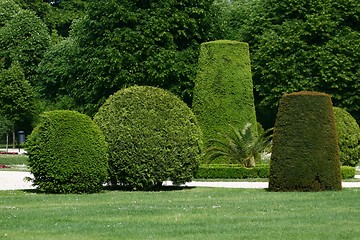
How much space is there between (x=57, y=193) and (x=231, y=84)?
10709 mm

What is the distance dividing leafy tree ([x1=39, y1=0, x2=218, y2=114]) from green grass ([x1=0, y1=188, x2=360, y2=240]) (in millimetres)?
22425

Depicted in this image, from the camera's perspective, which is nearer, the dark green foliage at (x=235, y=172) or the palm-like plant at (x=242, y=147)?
the dark green foliage at (x=235, y=172)

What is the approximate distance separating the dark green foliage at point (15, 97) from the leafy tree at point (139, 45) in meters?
6.45

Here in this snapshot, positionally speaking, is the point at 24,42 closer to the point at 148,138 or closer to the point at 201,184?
the point at 201,184

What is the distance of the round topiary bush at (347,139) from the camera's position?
95.8 ft

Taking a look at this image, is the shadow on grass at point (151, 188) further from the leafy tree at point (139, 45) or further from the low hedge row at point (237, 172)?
the leafy tree at point (139, 45)

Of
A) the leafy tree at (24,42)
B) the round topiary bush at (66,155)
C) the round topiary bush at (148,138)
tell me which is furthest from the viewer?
the leafy tree at (24,42)

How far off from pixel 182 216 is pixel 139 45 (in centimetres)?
2843

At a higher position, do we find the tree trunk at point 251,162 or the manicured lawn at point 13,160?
the manicured lawn at point 13,160

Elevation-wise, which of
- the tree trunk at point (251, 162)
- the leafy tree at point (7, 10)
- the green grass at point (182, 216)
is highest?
the leafy tree at point (7, 10)

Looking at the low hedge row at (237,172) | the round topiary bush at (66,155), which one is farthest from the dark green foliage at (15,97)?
the round topiary bush at (66,155)

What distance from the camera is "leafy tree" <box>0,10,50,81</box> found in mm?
57438

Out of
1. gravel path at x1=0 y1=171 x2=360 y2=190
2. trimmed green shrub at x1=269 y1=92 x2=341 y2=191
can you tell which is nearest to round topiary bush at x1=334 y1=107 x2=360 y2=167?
gravel path at x1=0 y1=171 x2=360 y2=190

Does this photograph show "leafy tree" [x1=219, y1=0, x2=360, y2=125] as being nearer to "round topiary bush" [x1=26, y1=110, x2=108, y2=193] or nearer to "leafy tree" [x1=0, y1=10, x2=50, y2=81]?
"leafy tree" [x1=0, y1=10, x2=50, y2=81]
